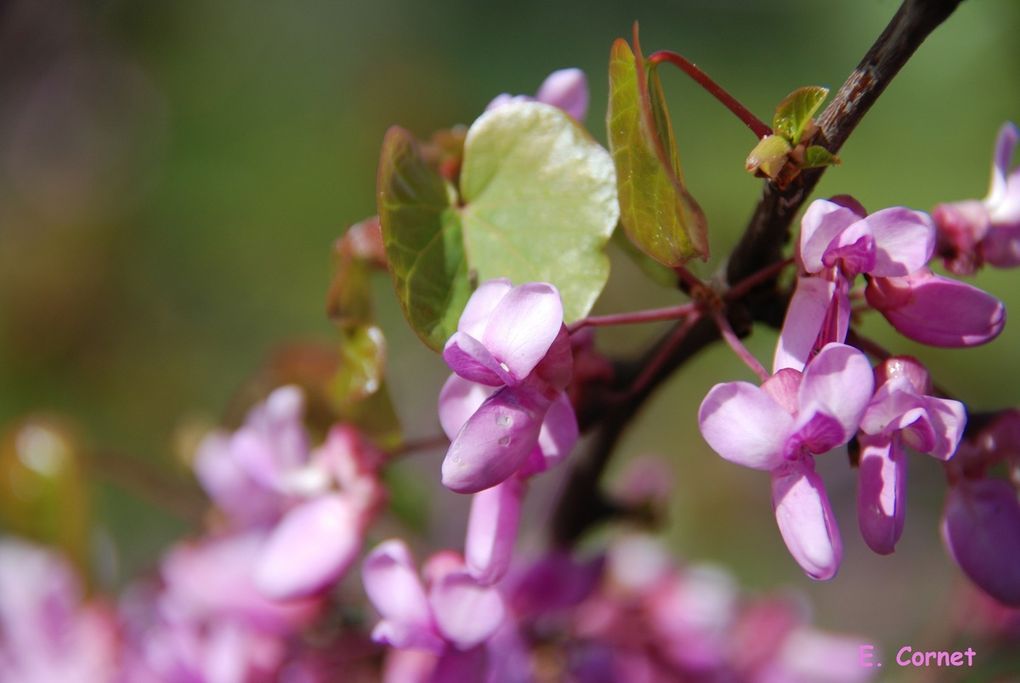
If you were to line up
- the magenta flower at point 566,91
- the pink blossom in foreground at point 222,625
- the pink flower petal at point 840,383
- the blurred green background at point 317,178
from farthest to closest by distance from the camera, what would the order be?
1. the blurred green background at point 317,178
2. the pink blossom in foreground at point 222,625
3. the magenta flower at point 566,91
4. the pink flower petal at point 840,383

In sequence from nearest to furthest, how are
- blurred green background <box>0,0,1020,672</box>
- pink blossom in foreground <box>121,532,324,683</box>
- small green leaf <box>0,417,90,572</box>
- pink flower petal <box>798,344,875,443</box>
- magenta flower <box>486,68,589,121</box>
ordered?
A: 1. pink flower petal <box>798,344,875,443</box>
2. magenta flower <box>486,68,589,121</box>
3. pink blossom in foreground <box>121,532,324,683</box>
4. small green leaf <box>0,417,90,572</box>
5. blurred green background <box>0,0,1020,672</box>

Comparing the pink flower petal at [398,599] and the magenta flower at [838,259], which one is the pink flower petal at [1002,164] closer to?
the magenta flower at [838,259]

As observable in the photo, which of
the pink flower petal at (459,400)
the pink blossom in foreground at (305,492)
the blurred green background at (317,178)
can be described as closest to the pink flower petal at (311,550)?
the pink blossom in foreground at (305,492)

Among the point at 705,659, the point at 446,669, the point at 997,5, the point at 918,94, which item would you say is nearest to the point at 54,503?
the point at 446,669

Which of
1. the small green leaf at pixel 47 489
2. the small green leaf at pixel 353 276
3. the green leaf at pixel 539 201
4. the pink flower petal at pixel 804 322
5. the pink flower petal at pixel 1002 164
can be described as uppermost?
the small green leaf at pixel 47 489

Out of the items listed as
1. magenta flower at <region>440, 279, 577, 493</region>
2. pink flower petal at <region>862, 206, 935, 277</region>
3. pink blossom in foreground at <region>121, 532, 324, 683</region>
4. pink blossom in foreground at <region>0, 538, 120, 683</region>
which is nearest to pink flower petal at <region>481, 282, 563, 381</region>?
magenta flower at <region>440, 279, 577, 493</region>

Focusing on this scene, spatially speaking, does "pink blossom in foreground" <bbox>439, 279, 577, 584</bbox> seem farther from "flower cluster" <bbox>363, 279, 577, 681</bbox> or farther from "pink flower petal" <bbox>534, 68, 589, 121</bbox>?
"pink flower petal" <bbox>534, 68, 589, 121</bbox>

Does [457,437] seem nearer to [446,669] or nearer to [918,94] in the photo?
[446,669]
